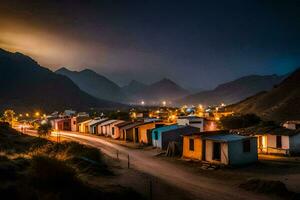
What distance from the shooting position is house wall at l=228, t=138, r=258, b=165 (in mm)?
28266

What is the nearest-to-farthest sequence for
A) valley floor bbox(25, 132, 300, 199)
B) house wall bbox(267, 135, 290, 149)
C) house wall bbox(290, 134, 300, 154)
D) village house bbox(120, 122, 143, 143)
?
valley floor bbox(25, 132, 300, 199)
house wall bbox(290, 134, 300, 154)
house wall bbox(267, 135, 290, 149)
village house bbox(120, 122, 143, 143)

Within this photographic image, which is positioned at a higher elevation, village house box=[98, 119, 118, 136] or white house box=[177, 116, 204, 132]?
white house box=[177, 116, 204, 132]

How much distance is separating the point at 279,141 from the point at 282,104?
58.9m

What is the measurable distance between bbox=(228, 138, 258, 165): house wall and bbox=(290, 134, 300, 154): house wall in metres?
6.82

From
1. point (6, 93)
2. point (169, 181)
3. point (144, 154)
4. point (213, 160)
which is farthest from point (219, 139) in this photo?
point (6, 93)

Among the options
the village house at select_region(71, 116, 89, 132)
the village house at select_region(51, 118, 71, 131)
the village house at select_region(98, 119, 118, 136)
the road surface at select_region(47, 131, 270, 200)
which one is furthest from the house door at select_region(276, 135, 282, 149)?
the village house at select_region(51, 118, 71, 131)

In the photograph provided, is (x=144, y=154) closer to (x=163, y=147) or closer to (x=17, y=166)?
(x=163, y=147)

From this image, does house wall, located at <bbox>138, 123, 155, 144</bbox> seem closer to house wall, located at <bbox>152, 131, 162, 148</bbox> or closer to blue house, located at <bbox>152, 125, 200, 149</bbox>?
house wall, located at <bbox>152, 131, 162, 148</bbox>

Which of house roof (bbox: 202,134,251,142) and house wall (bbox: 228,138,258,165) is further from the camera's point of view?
house roof (bbox: 202,134,251,142)

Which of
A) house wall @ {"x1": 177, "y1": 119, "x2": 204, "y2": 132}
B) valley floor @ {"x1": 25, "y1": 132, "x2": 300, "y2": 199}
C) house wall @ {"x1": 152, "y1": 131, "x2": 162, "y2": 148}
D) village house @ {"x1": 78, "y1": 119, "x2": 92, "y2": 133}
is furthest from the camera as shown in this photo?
village house @ {"x1": 78, "y1": 119, "x2": 92, "y2": 133}

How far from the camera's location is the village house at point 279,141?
34.3 meters

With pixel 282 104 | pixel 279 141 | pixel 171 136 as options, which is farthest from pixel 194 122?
pixel 282 104

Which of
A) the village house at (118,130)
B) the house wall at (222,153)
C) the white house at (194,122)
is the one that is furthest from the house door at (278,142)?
the village house at (118,130)

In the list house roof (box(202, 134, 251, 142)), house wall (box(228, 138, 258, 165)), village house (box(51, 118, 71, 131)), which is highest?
house roof (box(202, 134, 251, 142))
